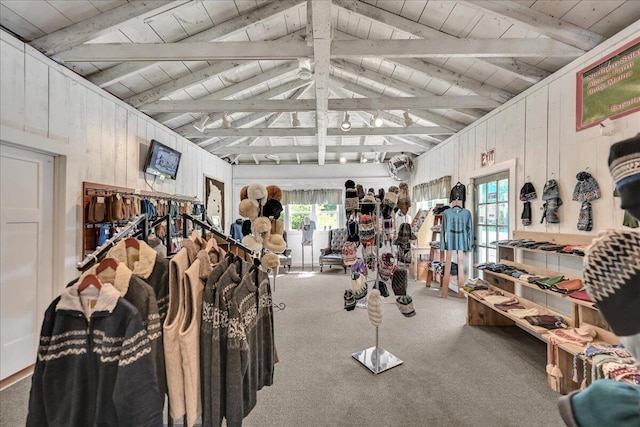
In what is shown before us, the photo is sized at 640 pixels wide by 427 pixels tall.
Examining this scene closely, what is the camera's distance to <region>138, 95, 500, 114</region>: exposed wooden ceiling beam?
3488mm

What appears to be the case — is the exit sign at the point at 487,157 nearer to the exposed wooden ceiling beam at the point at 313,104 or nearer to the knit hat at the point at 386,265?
the exposed wooden ceiling beam at the point at 313,104

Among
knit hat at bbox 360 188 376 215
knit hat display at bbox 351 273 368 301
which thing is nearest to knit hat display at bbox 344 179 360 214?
knit hat at bbox 360 188 376 215

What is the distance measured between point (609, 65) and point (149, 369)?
11.2 feet

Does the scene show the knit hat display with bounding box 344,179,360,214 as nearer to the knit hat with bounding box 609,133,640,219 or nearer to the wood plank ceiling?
the wood plank ceiling

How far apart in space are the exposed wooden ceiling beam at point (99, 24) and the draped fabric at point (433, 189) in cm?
439

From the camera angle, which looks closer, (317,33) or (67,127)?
(317,33)

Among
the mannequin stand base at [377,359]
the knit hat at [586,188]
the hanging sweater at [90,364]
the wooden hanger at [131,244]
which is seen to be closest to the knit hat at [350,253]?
the mannequin stand base at [377,359]

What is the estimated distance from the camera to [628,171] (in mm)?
462

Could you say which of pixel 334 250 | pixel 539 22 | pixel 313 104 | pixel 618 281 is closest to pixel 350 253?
pixel 618 281

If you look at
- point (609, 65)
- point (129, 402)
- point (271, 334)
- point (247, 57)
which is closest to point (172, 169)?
point (247, 57)

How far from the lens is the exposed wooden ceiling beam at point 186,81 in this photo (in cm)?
329

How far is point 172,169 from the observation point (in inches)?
168

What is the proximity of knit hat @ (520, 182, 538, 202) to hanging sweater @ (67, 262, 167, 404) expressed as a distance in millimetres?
3392

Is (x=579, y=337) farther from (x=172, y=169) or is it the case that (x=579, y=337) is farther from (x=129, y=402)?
(x=172, y=169)
